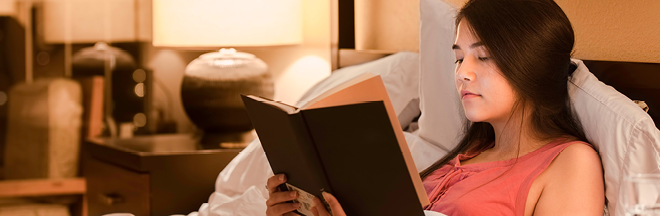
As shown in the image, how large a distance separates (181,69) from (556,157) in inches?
78.4

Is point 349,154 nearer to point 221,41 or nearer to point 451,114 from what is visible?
point 451,114

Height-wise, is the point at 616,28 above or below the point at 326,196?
above

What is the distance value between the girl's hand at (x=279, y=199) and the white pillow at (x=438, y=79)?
41cm

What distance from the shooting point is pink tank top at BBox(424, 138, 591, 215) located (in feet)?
2.79

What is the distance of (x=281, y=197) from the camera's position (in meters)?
0.90

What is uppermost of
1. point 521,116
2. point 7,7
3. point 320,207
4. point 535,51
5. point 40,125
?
point 7,7

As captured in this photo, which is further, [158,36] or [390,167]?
[158,36]

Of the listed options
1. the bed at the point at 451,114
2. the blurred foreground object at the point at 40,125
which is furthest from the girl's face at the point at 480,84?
the blurred foreground object at the point at 40,125

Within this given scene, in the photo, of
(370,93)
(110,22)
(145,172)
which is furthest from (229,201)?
(110,22)

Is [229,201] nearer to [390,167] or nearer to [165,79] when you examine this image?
[390,167]

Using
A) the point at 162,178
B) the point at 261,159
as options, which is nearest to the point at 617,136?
the point at 261,159

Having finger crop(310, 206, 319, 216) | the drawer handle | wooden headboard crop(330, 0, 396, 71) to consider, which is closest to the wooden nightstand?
the drawer handle

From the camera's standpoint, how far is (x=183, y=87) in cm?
193

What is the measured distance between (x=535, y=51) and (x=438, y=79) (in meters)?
0.37
